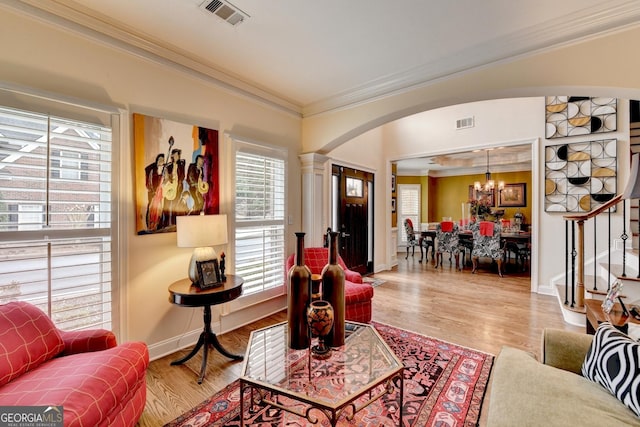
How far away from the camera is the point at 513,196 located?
27.6ft

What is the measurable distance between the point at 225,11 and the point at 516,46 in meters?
2.40

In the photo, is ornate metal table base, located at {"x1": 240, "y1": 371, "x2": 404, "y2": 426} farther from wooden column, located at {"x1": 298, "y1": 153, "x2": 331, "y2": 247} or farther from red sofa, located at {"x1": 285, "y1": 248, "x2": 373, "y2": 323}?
wooden column, located at {"x1": 298, "y1": 153, "x2": 331, "y2": 247}

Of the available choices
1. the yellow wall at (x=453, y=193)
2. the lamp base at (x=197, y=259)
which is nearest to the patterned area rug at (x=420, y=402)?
the lamp base at (x=197, y=259)

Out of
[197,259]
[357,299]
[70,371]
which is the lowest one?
[357,299]

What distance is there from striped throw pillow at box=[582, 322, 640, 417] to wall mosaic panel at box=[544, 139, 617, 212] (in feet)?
12.5

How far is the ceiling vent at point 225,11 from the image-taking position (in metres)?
2.02

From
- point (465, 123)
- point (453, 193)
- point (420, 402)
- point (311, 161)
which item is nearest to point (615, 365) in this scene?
point (420, 402)

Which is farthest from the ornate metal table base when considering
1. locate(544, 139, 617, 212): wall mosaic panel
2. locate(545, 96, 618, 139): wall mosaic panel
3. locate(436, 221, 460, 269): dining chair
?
locate(436, 221, 460, 269): dining chair

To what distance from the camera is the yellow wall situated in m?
8.56

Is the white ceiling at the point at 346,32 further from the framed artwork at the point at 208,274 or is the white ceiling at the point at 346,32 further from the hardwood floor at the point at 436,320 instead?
the hardwood floor at the point at 436,320

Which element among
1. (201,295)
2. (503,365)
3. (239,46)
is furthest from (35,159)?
(503,365)

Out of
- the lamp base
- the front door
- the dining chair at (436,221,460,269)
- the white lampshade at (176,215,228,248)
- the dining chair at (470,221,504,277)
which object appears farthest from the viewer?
the dining chair at (436,221,460,269)

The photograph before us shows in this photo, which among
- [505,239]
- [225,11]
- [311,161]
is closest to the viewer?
[225,11]

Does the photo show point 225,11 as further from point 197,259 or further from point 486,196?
point 486,196
